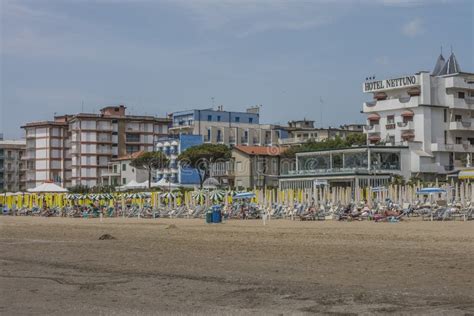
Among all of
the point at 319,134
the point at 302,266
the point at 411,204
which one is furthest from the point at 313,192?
the point at 319,134

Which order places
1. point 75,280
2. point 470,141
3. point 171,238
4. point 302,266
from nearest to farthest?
point 75,280
point 302,266
point 171,238
point 470,141

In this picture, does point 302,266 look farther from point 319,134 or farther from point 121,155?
point 121,155

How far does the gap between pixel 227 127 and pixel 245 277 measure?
90.3 m

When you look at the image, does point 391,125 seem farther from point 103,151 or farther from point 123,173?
point 103,151

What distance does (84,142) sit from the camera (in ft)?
373

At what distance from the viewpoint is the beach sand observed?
10.9 metres

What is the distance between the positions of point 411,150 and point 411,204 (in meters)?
31.5

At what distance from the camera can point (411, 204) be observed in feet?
128

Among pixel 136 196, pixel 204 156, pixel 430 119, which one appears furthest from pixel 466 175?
pixel 204 156

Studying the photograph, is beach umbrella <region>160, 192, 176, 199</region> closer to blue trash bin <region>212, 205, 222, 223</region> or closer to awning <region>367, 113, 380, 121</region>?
blue trash bin <region>212, 205, 222, 223</region>

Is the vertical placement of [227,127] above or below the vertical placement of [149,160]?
above

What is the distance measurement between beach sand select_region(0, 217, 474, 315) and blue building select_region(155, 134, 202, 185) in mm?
71348

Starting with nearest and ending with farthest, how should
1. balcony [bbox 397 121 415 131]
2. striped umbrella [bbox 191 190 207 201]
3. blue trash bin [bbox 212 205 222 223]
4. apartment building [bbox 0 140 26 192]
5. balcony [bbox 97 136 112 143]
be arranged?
blue trash bin [bbox 212 205 222 223]
striped umbrella [bbox 191 190 207 201]
balcony [bbox 397 121 415 131]
balcony [bbox 97 136 112 143]
apartment building [bbox 0 140 26 192]

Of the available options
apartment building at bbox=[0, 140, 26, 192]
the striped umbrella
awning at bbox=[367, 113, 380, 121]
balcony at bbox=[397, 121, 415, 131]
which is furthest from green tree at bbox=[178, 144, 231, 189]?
apartment building at bbox=[0, 140, 26, 192]
